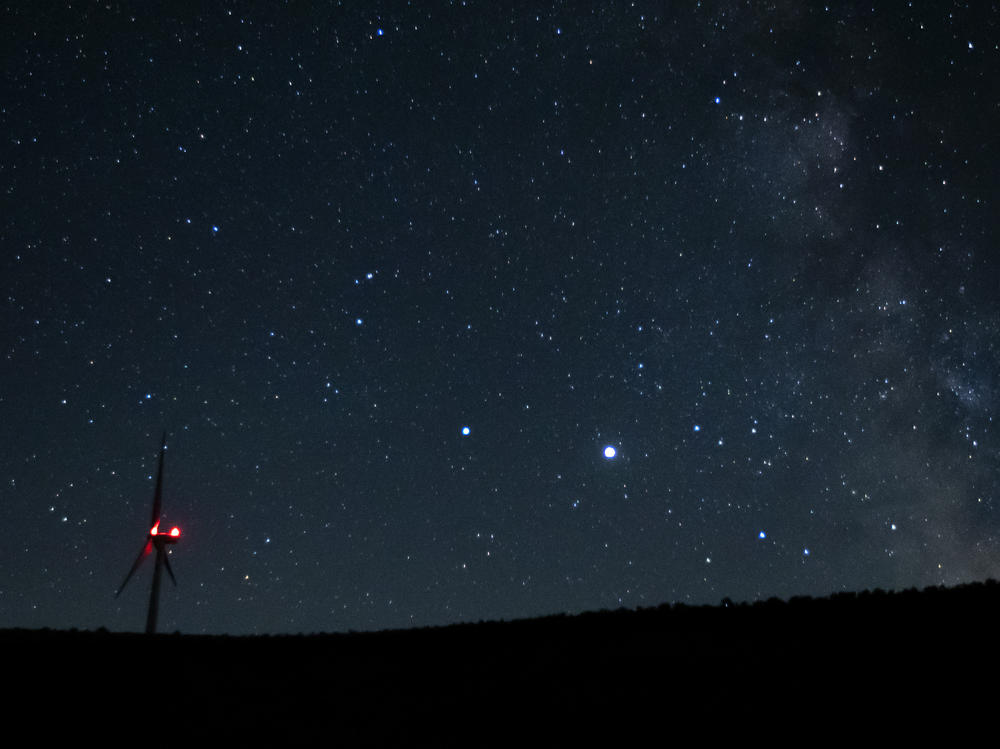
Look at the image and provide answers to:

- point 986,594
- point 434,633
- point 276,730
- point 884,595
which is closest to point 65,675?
point 276,730

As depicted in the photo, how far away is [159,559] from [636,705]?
28.5 m

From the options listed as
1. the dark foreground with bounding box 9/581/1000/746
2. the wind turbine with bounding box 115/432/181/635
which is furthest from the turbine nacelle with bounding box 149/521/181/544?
the dark foreground with bounding box 9/581/1000/746

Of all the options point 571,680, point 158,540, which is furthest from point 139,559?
point 571,680

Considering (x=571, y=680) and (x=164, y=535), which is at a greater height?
(x=164, y=535)

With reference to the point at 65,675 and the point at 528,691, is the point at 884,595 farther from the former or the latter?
the point at 65,675

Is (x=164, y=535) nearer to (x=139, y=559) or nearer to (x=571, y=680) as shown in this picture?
(x=139, y=559)

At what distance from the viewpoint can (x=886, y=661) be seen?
10.6m

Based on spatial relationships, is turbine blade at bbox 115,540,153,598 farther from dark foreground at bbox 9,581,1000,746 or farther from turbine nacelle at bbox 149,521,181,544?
dark foreground at bbox 9,581,1000,746

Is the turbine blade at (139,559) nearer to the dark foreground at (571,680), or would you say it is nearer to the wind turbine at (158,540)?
the wind turbine at (158,540)

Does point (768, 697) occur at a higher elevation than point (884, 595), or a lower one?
lower

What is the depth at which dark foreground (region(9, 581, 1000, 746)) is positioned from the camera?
977cm

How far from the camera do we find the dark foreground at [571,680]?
977 cm

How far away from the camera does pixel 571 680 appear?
40.5 ft

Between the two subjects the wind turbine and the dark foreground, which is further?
A: the wind turbine
